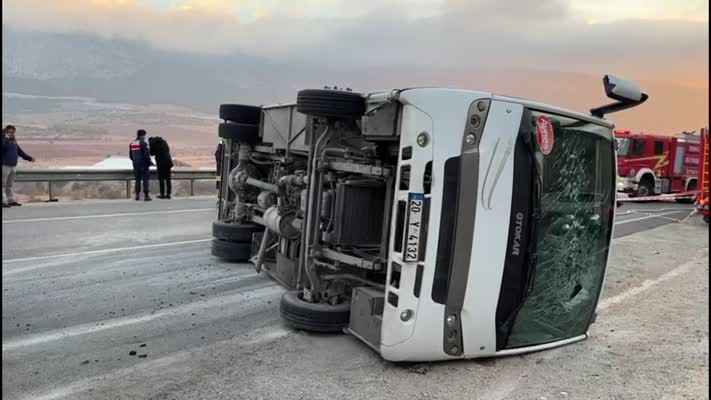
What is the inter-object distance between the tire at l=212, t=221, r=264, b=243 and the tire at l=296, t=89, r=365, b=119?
9.38 ft

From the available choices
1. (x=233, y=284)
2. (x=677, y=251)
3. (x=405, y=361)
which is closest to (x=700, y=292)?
(x=677, y=251)

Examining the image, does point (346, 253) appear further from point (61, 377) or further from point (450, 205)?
point (61, 377)

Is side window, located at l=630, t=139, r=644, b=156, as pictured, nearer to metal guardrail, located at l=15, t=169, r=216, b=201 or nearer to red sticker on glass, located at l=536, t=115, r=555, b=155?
metal guardrail, located at l=15, t=169, r=216, b=201

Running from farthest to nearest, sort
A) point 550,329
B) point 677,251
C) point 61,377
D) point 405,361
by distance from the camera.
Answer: point 677,251 < point 550,329 < point 405,361 < point 61,377

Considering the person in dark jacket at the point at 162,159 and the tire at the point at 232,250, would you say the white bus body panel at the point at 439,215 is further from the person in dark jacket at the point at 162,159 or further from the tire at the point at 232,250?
the person in dark jacket at the point at 162,159

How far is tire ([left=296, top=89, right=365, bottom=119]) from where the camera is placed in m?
4.38

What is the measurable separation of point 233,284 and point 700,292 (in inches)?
196

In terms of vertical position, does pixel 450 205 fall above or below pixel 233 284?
above

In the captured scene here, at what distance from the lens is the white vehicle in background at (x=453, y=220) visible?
3832mm

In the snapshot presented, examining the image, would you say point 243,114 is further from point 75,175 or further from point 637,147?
point 637,147

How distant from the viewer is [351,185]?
14.6 feet

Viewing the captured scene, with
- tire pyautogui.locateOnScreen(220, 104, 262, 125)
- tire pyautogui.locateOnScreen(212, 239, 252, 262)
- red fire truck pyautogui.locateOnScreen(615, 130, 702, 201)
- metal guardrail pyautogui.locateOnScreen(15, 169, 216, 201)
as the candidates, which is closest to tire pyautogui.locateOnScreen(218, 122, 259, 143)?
tire pyautogui.locateOnScreen(220, 104, 262, 125)

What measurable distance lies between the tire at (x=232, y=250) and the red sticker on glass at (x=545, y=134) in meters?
3.92

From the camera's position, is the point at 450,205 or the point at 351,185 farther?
the point at 351,185
